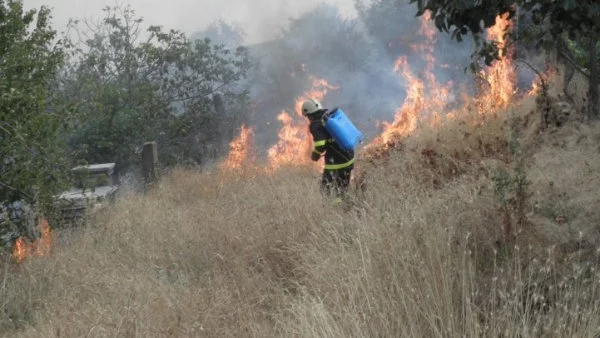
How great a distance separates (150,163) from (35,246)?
4849 mm

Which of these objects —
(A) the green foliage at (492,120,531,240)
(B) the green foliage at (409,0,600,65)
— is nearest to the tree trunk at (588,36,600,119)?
(A) the green foliage at (492,120,531,240)

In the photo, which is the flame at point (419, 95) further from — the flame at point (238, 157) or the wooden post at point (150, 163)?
the wooden post at point (150, 163)

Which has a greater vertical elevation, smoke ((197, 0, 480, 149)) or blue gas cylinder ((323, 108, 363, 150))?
smoke ((197, 0, 480, 149))

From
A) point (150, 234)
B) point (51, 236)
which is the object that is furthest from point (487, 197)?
point (51, 236)

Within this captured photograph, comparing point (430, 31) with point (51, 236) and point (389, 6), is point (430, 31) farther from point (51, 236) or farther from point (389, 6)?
point (51, 236)

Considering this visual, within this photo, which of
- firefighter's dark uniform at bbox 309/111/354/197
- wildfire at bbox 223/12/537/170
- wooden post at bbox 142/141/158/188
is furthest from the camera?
wooden post at bbox 142/141/158/188

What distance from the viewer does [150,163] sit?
11.4 metres

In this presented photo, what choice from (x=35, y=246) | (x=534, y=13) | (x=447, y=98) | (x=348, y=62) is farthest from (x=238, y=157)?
(x=348, y=62)

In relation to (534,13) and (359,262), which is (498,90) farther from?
(359,262)

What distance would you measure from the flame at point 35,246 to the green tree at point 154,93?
7474 mm

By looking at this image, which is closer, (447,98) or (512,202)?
(512,202)

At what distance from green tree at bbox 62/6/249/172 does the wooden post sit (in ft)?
10.0

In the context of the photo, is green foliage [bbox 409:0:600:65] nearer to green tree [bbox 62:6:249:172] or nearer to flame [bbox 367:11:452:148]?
flame [bbox 367:11:452:148]

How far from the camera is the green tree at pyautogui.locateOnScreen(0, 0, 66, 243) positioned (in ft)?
20.7
